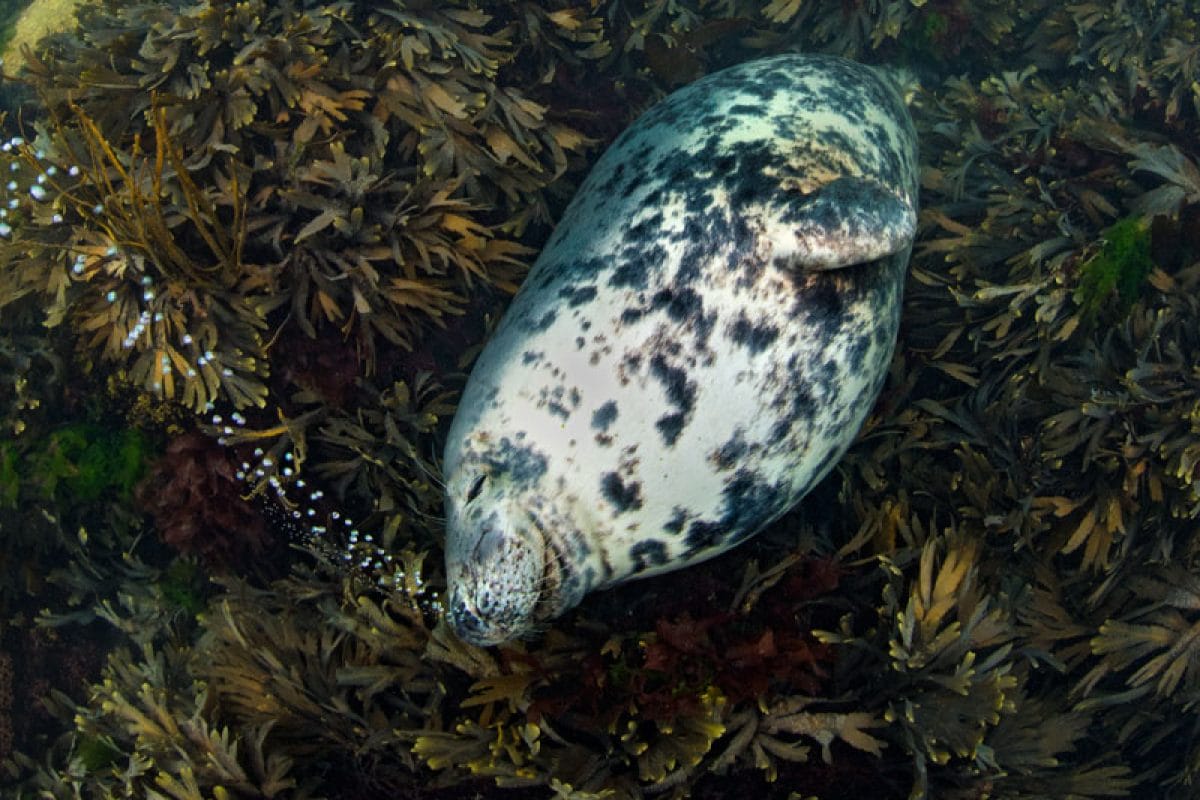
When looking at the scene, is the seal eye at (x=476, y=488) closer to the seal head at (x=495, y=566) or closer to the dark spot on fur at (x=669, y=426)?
the seal head at (x=495, y=566)

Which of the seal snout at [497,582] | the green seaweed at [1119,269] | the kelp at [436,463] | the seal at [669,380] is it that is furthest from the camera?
the green seaweed at [1119,269]

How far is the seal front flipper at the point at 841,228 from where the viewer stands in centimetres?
268

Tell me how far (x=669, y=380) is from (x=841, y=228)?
2.56 feet

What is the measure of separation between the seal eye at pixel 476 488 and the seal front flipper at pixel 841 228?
130 centimetres

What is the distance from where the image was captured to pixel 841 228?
2.68 meters

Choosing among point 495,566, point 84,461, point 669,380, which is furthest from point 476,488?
point 84,461

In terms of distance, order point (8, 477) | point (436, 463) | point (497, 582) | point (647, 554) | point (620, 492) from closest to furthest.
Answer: point (497, 582) → point (620, 492) → point (647, 554) → point (436, 463) → point (8, 477)

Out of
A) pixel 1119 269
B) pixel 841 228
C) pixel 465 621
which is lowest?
pixel 1119 269

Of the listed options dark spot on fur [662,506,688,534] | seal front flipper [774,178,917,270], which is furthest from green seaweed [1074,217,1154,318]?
dark spot on fur [662,506,688,534]

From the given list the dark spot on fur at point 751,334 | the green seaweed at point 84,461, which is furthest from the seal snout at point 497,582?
the green seaweed at point 84,461

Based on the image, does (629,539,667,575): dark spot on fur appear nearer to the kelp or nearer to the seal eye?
the kelp

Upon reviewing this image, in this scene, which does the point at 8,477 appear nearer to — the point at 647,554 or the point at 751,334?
the point at 647,554

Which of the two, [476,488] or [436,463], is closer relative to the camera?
[476,488]

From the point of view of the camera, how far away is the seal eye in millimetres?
2684
